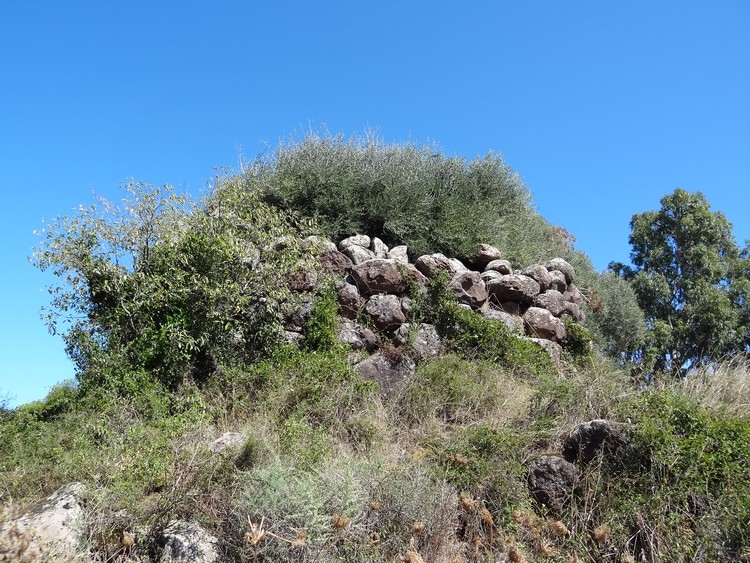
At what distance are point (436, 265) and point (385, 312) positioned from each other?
53.5 inches

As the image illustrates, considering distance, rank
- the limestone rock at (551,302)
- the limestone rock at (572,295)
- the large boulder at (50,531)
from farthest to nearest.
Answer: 1. the limestone rock at (572,295)
2. the limestone rock at (551,302)
3. the large boulder at (50,531)

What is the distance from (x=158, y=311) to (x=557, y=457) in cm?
578

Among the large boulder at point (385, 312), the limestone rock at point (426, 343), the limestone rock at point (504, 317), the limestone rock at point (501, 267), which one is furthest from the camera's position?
the limestone rock at point (501, 267)

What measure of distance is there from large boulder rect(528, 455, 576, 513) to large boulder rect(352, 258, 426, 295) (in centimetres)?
448

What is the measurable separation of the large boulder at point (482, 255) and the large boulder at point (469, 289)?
1.13 metres

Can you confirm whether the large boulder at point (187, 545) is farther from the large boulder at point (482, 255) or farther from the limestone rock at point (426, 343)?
the large boulder at point (482, 255)

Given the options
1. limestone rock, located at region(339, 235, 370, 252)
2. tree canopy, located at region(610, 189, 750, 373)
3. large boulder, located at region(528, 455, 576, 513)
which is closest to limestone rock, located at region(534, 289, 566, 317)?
limestone rock, located at region(339, 235, 370, 252)

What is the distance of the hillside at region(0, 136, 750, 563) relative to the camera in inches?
201

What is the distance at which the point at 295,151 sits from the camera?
43.7 ft

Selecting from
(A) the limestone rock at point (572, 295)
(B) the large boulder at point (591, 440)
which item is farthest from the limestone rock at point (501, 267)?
(B) the large boulder at point (591, 440)

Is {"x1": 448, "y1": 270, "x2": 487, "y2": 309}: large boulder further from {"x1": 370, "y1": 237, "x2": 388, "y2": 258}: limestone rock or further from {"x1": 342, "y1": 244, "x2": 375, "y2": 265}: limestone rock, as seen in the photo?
{"x1": 342, "y1": 244, "x2": 375, "y2": 265}: limestone rock

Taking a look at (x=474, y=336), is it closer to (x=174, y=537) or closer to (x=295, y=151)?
(x=174, y=537)

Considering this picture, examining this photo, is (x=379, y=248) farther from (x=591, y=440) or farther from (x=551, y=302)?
(x=591, y=440)

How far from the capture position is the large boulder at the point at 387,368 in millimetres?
8633
